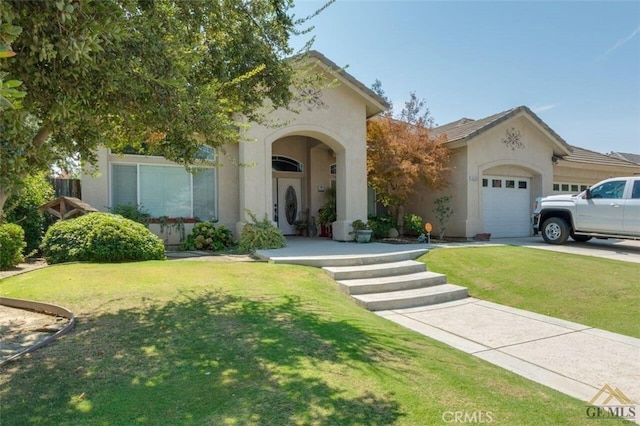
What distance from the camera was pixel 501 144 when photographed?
16.3 m

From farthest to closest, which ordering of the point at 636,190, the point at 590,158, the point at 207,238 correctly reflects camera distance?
the point at 590,158, the point at 207,238, the point at 636,190

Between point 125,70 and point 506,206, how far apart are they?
55.1ft

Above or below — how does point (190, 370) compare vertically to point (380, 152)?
below

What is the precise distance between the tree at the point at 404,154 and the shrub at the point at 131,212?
8.19 meters

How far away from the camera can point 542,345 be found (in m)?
5.41

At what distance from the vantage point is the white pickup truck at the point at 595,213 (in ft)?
37.2

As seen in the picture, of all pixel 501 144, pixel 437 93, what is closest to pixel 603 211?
pixel 501 144

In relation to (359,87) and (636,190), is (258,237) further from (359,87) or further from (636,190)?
(636,190)

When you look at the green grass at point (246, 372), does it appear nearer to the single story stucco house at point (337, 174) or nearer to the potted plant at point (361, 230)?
the single story stucco house at point (337, 174)

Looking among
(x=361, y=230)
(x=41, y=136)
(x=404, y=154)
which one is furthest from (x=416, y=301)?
(x=404, y=154)

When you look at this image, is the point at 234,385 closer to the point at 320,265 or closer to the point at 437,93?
the point at 320,265

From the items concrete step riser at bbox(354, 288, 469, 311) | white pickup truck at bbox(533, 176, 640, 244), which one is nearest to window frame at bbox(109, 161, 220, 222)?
concrete step riser at bbox(354, 288, 469, 311)

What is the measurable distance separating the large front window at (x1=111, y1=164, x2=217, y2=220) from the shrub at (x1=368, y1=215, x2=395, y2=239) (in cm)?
592

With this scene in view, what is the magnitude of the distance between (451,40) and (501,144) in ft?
18.5
